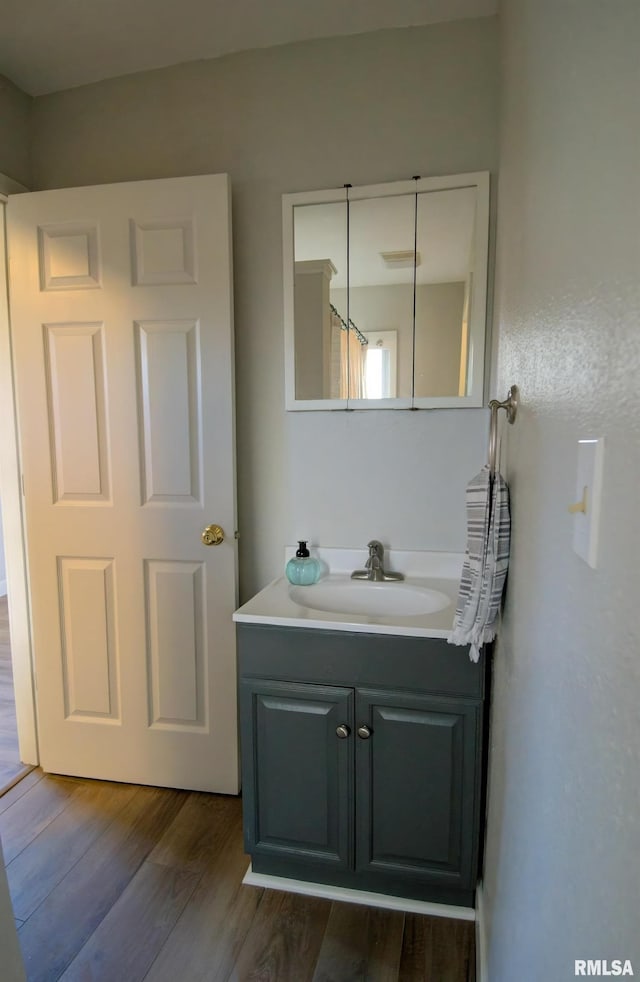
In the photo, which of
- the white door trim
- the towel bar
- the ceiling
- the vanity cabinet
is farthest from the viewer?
the white door trim

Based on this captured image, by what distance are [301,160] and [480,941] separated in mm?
2295

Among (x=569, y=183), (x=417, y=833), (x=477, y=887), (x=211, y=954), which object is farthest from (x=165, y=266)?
(x=477, y=887)

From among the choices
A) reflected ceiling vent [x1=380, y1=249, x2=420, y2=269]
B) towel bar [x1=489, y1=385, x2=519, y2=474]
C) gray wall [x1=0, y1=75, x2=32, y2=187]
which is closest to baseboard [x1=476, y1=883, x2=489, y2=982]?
towel bar [x1=489, y1=385, x2=519, y2=474]

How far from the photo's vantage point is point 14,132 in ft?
6.10

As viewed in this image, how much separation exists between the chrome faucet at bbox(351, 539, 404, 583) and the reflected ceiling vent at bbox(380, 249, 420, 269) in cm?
90

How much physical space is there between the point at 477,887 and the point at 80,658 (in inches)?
58.7

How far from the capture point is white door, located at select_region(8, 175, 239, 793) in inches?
67.9

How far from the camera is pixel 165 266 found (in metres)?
1.73

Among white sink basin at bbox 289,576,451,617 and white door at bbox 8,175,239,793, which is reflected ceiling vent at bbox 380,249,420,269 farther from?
white sink basin at bbox 289,576,451,617

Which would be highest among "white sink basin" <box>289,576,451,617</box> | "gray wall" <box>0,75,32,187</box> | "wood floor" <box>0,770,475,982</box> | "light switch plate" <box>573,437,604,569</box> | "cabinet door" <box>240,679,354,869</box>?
"gray wall" <box>0,75,32,187</box>

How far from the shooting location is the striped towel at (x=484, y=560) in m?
1.06

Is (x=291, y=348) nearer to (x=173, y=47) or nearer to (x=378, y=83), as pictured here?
(x=378, y=83)

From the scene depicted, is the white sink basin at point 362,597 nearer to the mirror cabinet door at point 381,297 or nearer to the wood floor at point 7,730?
the mirror cabinet door at point 381,297

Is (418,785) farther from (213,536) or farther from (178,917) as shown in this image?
(213,536)
